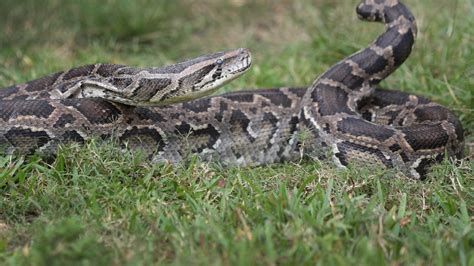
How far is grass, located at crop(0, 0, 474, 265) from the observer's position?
→ 4711mm

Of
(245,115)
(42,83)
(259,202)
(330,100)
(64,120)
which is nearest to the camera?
(259,202)

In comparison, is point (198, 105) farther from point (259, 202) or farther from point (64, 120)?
point (259, 202)

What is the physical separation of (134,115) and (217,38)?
546 cm

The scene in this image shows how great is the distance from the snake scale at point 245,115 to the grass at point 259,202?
35cm

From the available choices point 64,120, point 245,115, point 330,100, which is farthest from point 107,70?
point 330,100

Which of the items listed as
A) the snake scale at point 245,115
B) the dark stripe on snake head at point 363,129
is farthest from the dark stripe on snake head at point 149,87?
the dark stripe on snake head at point 363,129

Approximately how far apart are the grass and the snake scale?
35 centimetres

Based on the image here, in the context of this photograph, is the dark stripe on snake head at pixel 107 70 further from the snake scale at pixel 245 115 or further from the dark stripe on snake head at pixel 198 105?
the dark stripe on snake head at pixel 198 105

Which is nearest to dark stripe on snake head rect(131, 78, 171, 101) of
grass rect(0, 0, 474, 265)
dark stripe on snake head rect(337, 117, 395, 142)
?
grass rect(0, 0, 474, 265)

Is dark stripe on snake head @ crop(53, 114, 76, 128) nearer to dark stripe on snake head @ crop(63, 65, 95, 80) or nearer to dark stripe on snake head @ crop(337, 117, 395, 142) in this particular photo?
dark stripe on snake head @ crop(63, 65, 95, 80)

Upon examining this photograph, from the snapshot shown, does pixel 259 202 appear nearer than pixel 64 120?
Yes

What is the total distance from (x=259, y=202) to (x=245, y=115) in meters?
2.64

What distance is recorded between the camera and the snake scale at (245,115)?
6938mm

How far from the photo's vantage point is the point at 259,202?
5578 millimetres
